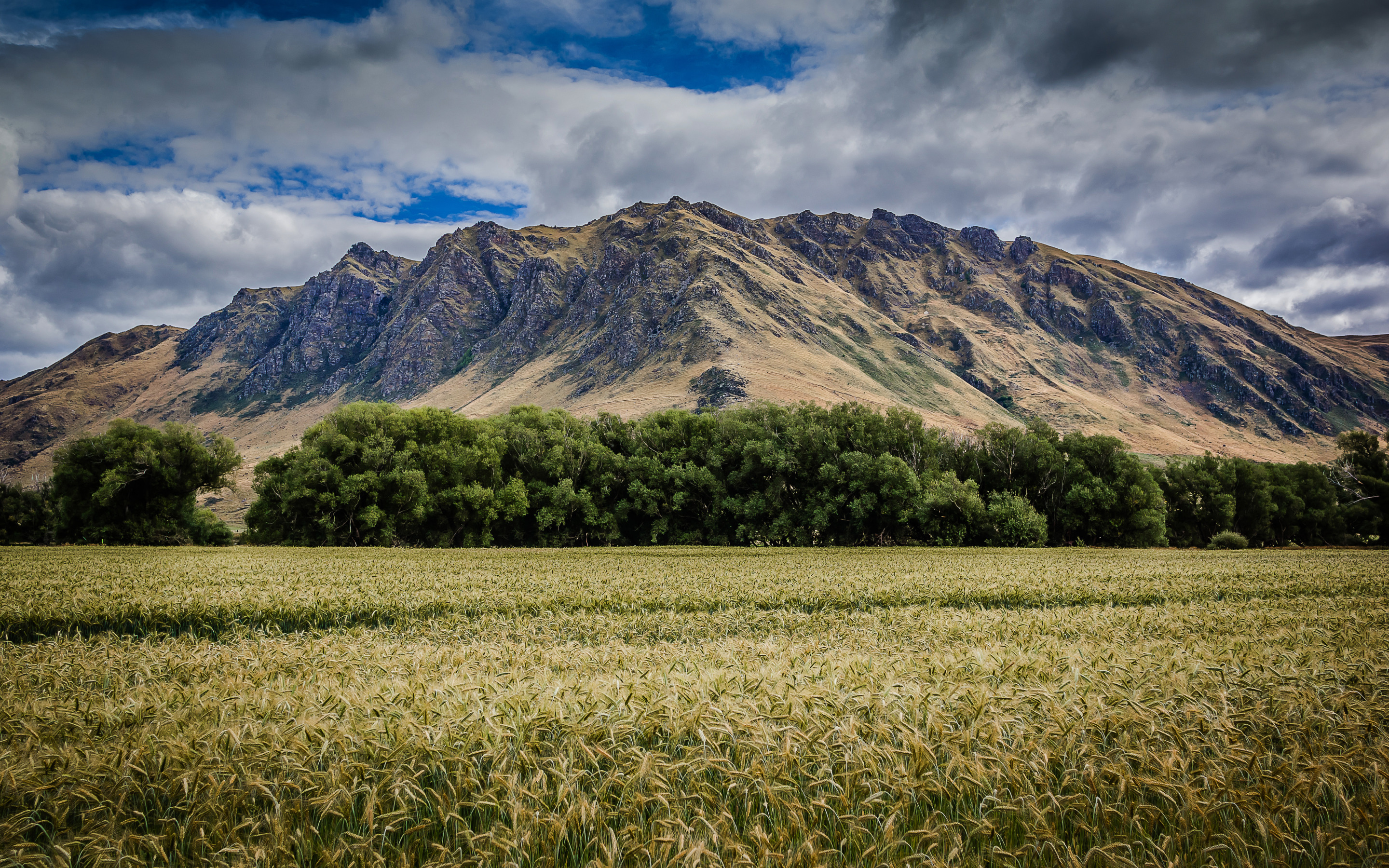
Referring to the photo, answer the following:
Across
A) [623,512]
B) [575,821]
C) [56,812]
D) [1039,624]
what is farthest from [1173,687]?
[623,512]

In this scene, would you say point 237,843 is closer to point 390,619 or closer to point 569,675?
point 569,675

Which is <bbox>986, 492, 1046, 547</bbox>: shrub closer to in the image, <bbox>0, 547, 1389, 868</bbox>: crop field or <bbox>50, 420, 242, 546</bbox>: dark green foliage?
<bbox>0, 547, 1389, 868</bbox>: crop field

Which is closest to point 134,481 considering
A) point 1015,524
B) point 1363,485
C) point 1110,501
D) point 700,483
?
point 700,483

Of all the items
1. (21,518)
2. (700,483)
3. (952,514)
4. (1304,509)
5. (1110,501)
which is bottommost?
(21,518)

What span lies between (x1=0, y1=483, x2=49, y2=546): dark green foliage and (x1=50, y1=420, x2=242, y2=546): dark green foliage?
1740cm

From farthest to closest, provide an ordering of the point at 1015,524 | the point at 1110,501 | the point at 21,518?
the point at 21,518, the point at 1110,501, the point at 1015,524

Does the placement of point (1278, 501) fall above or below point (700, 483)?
below

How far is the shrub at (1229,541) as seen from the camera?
62281mm

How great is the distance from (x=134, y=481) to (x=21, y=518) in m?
33.3

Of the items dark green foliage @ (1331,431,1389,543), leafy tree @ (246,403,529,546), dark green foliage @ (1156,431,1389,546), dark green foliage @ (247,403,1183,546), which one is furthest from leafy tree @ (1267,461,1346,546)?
leafy tree @ (246,403,529,546)

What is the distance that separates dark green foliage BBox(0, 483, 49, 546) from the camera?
77.6 m

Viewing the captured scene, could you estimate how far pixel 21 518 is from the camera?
7800 cm

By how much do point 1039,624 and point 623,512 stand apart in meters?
59.8

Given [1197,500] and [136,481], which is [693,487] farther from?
[1197,500]
